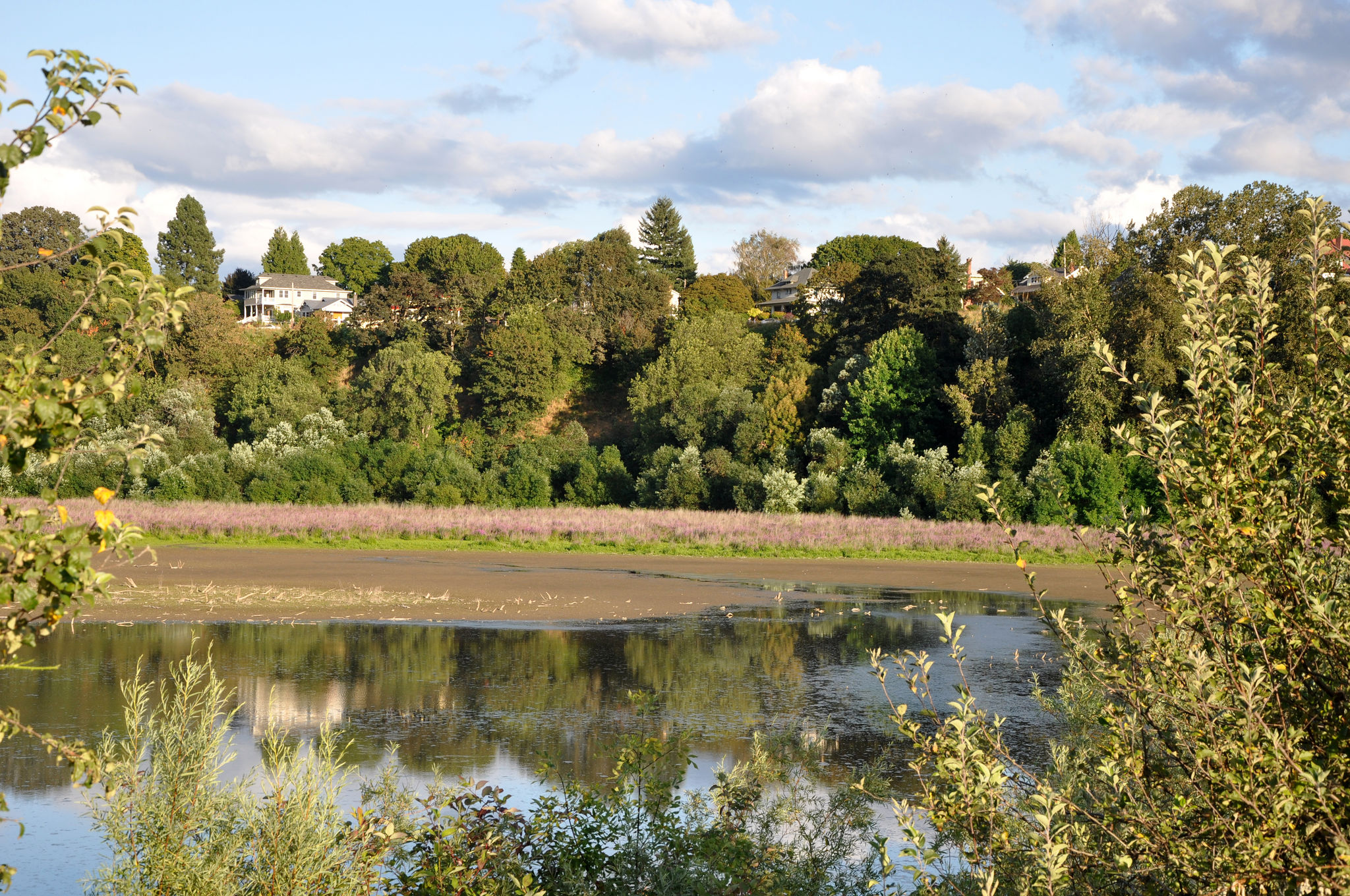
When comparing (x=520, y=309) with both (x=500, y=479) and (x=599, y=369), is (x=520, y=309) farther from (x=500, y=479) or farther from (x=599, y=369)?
(x=500, y=479)

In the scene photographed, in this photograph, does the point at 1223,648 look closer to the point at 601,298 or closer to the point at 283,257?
the point at 601,298

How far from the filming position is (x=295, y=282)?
101m

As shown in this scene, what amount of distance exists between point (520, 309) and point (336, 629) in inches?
1807

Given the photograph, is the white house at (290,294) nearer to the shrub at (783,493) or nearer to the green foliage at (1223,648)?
the shrub at (783,493)

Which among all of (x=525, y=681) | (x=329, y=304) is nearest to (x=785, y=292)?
(x=329, y=304)

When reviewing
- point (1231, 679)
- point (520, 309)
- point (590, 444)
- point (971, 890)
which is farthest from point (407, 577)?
point (520, 309)

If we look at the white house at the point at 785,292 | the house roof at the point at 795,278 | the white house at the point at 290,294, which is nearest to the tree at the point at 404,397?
the white house at the point at 785,292

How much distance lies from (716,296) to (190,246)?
171 ft

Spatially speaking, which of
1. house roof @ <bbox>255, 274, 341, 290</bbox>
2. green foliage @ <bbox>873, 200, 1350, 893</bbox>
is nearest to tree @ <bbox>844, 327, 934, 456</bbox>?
green foliage @ <bbox>873, 200, 1350, 893</bbox>

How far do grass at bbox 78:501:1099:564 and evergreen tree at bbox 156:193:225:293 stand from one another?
196 ft

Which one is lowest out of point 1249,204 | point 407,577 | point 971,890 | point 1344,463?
point 407,577

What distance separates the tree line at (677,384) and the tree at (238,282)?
36047mm

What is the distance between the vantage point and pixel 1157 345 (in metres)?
37.2

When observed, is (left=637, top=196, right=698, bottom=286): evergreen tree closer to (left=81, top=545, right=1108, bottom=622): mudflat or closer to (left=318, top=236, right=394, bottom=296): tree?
(left=318, top=236, right=394, bottom=296): tree
